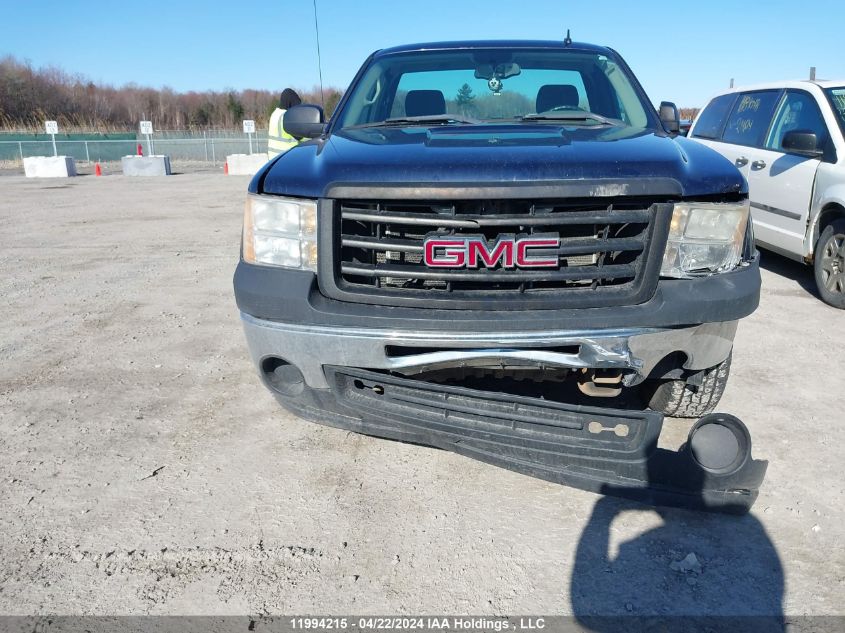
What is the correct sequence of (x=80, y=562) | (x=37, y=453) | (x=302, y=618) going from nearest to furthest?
(x=302, y=618), (x=80, y=562), (x=37, y=453)

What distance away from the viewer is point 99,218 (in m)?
10.9

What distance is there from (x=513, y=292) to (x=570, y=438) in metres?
0.62

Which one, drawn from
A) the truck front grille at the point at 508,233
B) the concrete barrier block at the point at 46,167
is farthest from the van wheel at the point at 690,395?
the concrete barrier block at the point at 46,167

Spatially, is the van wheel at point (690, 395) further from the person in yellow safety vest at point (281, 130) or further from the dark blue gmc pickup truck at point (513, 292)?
the person in yellow safety vest at point (281, 130)

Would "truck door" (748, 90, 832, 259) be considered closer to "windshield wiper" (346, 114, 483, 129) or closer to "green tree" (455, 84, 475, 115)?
"green tree" (455, 84, 475, 115)

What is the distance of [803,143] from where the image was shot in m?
5.46

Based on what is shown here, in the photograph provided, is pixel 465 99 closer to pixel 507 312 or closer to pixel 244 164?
pixel 507 312

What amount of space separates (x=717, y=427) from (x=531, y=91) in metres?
2.29

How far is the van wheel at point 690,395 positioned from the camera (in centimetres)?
304

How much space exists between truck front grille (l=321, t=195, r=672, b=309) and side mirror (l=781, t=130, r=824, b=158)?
12.7 ft

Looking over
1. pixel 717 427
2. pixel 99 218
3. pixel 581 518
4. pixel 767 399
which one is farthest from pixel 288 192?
pixel 99 218

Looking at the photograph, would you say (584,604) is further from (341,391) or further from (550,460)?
(341,391)

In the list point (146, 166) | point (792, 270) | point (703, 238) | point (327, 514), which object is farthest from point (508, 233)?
point (146, 166)

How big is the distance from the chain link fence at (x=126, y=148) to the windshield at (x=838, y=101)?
98.9 feet
